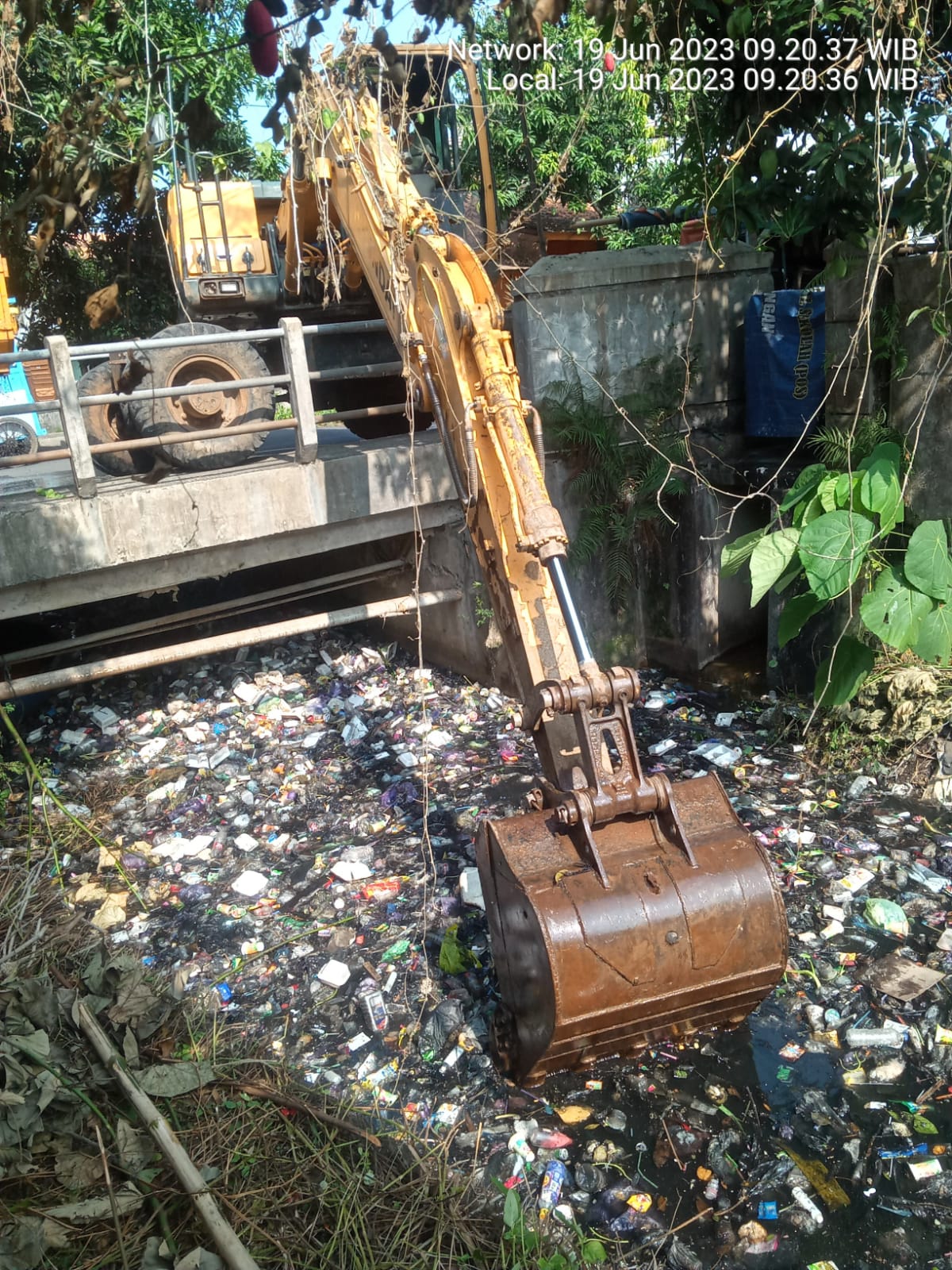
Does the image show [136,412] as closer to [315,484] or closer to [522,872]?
[315,484]

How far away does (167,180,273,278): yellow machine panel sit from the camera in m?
6.59

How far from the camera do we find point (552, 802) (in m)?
3.12

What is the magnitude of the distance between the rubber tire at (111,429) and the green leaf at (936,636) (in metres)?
4.44

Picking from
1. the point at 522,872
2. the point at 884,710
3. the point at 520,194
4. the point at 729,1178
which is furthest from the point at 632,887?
the point at 520,194

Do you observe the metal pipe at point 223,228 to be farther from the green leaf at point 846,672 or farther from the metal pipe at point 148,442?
the green leaf at point 846,672

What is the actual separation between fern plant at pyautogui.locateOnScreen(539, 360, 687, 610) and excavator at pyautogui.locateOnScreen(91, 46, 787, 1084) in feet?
7.14

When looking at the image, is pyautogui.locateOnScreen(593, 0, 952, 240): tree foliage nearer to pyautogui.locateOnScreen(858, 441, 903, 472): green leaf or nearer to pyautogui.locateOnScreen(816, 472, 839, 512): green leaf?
pyautogui.locateOnScreen(858, 441, 903, 472): green leaf

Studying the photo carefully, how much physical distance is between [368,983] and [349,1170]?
100cm

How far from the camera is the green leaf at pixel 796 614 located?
16.4ft

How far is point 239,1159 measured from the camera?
307 centimetres

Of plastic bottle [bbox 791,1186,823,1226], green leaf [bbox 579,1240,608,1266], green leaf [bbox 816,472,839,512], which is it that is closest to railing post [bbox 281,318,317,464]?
green leaf [bbox 816,472,839,512]

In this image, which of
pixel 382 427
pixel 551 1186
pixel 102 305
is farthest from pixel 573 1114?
Result: pixel 382 427

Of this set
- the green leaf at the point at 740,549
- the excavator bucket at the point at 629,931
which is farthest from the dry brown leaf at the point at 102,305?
the green leaf at the point at 740,549

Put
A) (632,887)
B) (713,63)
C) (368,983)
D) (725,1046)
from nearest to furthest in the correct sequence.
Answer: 1. (632,887)
2. (725,1046)
3. (368,983)
4. (713,63)
